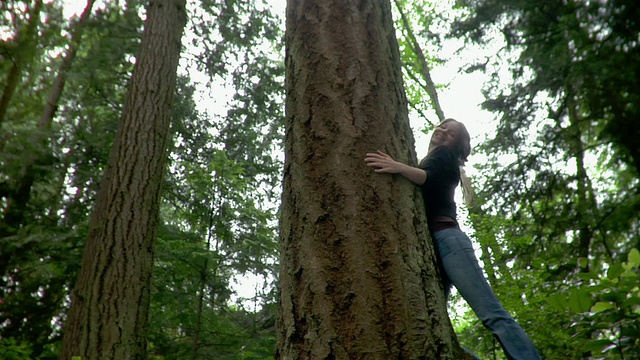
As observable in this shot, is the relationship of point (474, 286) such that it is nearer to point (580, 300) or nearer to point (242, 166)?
point (580, 300)

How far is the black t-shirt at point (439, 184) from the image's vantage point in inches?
75.5

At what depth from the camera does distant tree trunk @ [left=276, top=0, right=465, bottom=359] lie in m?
1.32

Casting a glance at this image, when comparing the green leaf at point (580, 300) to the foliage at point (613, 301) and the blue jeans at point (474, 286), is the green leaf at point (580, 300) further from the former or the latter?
the blue jeans at point (474, 286)

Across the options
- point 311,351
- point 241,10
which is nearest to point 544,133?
point 241,10

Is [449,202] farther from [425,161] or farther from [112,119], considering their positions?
[112,119]

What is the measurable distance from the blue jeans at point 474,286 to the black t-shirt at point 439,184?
0.10 m

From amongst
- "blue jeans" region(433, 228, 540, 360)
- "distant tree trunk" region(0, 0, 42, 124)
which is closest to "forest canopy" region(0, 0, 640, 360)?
"distant tree trunk" region(0, 0, 42, 124)

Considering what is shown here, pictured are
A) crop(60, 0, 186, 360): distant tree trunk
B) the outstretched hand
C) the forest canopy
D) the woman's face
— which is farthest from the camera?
the forest canopy

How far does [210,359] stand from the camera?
5191 millimetres

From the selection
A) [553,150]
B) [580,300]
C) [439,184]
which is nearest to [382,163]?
[439,184]

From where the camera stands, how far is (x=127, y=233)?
4359 mm

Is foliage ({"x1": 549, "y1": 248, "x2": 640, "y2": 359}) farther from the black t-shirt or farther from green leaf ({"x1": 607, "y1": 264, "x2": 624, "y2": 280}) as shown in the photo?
the black t-shirt

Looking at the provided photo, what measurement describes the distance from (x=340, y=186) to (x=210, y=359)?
4.41m

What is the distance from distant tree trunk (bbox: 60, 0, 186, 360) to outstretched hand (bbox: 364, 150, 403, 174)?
338cm
